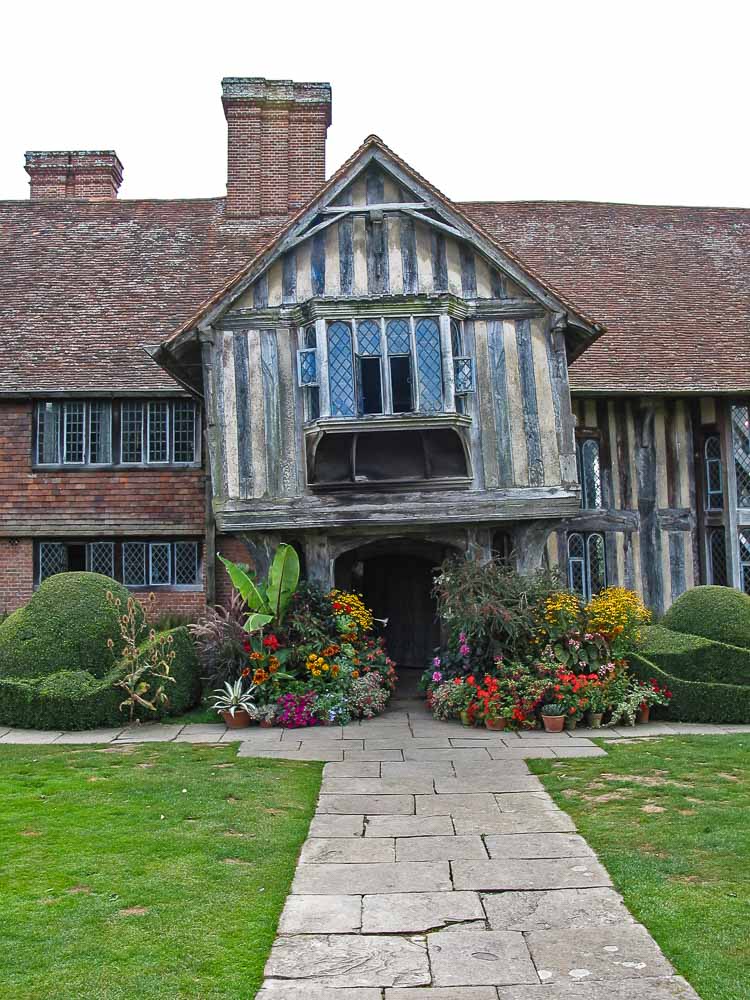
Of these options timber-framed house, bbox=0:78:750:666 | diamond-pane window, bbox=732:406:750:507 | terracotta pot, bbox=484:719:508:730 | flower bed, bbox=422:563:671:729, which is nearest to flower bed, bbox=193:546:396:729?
timber-framed house, bbox=0:78:750:666

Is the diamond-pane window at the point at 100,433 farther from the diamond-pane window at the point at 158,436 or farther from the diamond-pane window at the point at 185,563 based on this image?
the diamond-pane window at the point at 185,563

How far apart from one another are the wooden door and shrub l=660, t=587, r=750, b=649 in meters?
5.57

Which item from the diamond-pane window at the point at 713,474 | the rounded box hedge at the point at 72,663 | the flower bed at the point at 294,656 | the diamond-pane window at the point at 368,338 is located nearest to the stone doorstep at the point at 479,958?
the flower bed at the point at 294,656

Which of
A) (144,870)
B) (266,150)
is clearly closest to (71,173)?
(266,150)

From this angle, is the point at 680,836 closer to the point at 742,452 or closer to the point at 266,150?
the point at 742,452

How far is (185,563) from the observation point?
16.5 m

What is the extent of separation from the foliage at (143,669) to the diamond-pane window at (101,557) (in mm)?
4016

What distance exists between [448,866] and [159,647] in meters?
7.01

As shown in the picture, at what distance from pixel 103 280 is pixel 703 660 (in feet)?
43.1

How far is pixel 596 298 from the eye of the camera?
1822cm

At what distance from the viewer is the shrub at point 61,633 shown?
12.1 metres

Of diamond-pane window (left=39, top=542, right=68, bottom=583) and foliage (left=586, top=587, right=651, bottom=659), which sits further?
diamond-pane window (left=39, top=542, right=68, bottom=583)

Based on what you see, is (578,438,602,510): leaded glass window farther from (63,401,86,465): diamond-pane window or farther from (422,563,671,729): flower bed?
Answer: (63,401,86,465): diamond-pane window

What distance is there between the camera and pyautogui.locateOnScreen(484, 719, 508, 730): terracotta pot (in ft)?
37.6
